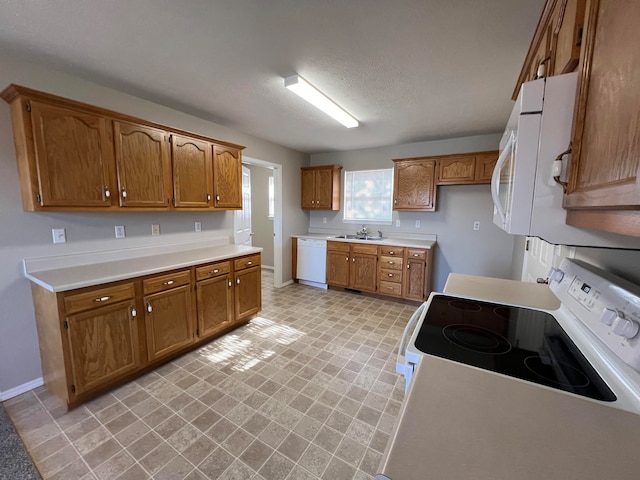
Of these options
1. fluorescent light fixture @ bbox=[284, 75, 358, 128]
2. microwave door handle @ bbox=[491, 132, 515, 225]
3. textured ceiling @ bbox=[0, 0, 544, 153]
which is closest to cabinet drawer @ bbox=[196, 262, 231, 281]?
textured ceiling @ bbox=[0, 0, 544, 153]

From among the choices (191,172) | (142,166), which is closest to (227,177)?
(191,172)

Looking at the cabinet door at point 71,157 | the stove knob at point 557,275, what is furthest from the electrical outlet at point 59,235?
the stove knob at point 557,275

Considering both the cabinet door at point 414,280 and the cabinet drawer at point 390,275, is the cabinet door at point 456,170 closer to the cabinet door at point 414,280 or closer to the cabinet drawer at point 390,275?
the cabinet door at point 414,280

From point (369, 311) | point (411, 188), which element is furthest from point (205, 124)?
point (369, 311)

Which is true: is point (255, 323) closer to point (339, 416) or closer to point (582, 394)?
point (339, 416)

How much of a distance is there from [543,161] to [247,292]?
2.88 meters

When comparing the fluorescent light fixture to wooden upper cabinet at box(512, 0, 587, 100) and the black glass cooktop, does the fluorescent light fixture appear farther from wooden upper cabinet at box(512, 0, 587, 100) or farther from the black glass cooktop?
the black glass cooktop

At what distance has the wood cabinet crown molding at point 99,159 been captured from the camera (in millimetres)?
1773

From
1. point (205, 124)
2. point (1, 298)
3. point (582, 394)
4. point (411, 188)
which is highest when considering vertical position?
point (205, 124)

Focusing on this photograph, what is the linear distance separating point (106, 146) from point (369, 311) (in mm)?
3348

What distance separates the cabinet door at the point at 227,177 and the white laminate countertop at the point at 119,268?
0.59m

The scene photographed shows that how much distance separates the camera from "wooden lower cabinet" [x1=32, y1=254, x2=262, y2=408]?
1.77 m

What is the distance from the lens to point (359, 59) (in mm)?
1879

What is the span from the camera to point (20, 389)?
198cm
